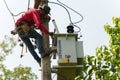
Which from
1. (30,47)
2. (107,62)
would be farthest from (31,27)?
(107,62)

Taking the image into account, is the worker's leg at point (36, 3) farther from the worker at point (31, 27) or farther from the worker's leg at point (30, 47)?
the worker's leg at point (30, 47)

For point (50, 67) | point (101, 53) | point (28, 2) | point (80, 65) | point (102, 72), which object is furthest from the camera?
point (101, 53)

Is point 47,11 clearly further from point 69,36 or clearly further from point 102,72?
point 102,72

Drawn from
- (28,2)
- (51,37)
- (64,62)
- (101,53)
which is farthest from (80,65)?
(101,53)

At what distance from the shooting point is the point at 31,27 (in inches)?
249

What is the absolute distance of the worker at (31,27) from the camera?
5.94 meters

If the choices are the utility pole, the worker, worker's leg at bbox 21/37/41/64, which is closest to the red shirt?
the worker

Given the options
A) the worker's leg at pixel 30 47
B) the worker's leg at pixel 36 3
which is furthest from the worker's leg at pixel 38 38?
the worker's leg at pixel 36 3

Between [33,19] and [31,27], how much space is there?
0.15 meters

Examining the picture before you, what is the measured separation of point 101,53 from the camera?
11.7 m

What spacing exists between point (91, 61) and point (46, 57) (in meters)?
5.30

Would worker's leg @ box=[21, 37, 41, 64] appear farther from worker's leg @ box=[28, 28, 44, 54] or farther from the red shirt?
the red shirt

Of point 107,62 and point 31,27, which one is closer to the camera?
point 31,27

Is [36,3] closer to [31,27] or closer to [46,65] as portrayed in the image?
[31,27]
